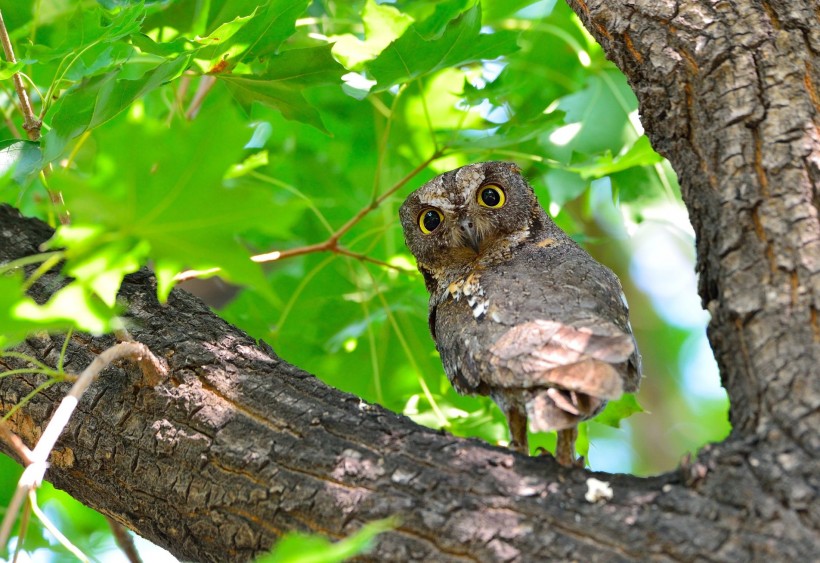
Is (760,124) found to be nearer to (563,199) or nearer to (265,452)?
(563,199)

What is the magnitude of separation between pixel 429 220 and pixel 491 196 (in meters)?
0.32

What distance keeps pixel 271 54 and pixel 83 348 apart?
Answer: 1.29 metres

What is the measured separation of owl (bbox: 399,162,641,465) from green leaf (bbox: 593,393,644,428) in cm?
48

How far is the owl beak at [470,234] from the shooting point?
12.3 feet

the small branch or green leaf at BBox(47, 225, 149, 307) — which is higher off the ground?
the small branch

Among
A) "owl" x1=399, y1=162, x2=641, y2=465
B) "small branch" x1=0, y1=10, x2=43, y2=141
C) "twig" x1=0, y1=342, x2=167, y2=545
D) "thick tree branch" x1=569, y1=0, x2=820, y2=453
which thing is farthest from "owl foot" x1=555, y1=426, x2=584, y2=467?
"small branch" x1=0, y1=10, x2=43, y2=141

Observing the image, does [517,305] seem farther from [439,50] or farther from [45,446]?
[45,446]

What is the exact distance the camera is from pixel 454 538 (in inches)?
80.6

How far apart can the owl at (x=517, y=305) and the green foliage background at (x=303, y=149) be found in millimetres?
164

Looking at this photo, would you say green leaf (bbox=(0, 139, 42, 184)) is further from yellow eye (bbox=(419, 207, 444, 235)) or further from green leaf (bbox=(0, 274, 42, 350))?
yellow eye (bbox=(419, 207, 444, 235))

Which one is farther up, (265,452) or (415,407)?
(415,407)

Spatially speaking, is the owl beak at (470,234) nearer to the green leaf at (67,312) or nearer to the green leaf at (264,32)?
the green leaf at (264,32)

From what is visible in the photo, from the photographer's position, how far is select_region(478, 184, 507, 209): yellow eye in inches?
152

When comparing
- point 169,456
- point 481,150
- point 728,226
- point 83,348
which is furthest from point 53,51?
point 728,226
